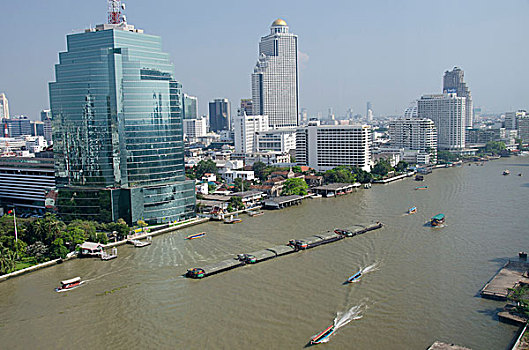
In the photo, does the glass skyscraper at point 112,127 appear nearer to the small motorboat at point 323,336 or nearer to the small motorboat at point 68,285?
the small motorboat at point 68,285

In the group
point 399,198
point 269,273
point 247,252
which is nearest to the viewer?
point 269,273

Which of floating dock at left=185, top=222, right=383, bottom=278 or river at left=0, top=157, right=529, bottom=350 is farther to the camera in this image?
floating dock at left=185, top=222, right=383, bottom=278

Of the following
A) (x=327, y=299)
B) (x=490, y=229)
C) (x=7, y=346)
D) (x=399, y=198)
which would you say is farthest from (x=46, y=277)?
(x=399, y=198)

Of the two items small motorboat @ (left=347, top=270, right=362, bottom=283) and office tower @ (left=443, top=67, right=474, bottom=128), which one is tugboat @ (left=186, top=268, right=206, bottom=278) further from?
office tower @ (left=443, top=67, right=474, bottom=128)

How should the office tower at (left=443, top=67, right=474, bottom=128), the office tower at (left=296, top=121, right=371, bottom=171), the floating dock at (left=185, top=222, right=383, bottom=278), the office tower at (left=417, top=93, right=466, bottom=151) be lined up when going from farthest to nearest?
the office tower at (left=443, top=67, right=474, bottom=128) → the office tower at (left=417, top=93, right=466, bottom=151) → the office tower at (left=296, top=121, right=371, bottom=171) → the floating dock at (left=185, top=222, right=383, bottom=278)

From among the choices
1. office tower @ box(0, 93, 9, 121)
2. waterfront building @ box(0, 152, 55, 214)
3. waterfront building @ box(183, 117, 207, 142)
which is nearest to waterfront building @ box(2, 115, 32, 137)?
office tower @ box(0, 93, 9, 121)

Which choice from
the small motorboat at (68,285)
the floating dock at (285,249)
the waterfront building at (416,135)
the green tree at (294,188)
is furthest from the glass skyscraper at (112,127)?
the waterfront building at (416,135)

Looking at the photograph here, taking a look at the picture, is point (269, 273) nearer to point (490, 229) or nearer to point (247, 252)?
point (247, 252)
